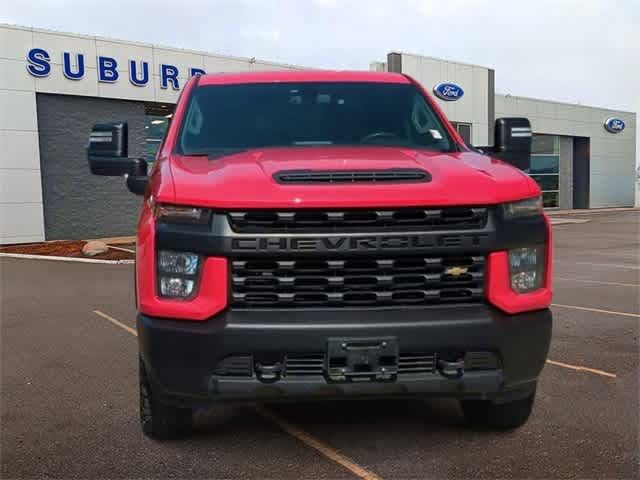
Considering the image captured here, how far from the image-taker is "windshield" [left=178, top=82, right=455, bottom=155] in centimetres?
386

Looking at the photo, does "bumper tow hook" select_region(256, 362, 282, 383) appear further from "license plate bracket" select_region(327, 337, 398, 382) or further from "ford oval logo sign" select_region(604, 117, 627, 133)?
"ford oval logo sign" select_region(604, 117, 627, 133)

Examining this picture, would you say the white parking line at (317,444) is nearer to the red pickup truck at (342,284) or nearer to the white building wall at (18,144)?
the red pickup truck at (342,284)

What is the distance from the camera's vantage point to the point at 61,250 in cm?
1622

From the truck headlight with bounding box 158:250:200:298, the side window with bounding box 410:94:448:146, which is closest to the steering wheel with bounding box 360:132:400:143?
the side window with bounding box 410:94:448:146

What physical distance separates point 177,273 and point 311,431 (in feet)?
4.79

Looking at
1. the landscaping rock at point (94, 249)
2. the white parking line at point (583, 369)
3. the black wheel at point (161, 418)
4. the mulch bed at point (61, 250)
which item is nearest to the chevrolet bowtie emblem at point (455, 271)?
the black wheel at point (161, 418)

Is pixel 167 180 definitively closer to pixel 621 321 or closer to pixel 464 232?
pixel 464 232

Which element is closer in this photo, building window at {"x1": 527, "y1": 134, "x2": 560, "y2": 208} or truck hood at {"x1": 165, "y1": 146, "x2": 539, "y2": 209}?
truck hood at {"x1": 165, "y1": 146, "x2": 539, "y2": 209}

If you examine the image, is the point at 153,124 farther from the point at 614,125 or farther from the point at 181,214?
the point at 614,125

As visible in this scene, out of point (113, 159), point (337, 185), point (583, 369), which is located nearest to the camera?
point (337, 185)

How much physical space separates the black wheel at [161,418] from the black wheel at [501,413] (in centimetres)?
169

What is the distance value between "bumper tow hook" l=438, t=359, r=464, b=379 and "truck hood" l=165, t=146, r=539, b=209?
28.5 inches

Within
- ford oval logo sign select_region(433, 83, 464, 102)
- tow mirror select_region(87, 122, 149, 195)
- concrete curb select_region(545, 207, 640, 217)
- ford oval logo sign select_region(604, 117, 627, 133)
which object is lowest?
concrete curb select_region(545, 207, 640, 217)

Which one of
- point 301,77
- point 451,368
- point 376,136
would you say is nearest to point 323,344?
point 451,368
